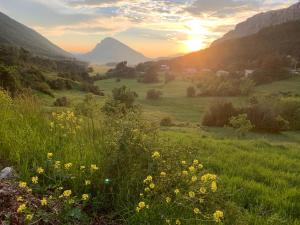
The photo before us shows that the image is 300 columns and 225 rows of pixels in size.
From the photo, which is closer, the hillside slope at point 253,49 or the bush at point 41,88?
the bush at point 41,88

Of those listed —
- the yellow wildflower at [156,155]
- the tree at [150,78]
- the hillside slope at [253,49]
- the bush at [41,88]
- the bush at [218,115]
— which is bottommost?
the bush at [218,115]

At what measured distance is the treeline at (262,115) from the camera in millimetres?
36281

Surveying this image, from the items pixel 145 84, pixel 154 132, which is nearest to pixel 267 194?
pixel 154 132

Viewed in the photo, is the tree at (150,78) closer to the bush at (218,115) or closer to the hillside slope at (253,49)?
the hillside slope at (253,49)

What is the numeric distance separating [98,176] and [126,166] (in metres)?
0.50

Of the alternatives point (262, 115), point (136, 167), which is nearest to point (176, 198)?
point (136, 167)

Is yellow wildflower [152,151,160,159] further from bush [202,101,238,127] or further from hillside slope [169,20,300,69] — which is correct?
hillside slope [169,20,300,69]

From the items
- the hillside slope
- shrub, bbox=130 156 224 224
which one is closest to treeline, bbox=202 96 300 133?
shrub, bbox=130 156 224 224

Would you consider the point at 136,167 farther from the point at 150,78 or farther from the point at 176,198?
the point at 150,78

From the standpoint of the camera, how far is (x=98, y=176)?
19.3ft

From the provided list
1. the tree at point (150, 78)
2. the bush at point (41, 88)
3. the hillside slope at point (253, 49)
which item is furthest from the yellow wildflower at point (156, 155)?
the hillside slope at point (253, 49)

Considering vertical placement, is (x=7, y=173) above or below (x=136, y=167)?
below

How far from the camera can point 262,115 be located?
37688mm

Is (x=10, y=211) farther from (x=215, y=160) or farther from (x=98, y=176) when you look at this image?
(x=215, y=160)
